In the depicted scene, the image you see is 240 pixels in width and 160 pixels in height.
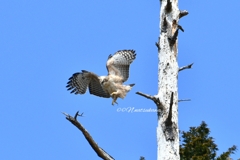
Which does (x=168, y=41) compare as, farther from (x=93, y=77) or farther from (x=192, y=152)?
(x=192, y=152)

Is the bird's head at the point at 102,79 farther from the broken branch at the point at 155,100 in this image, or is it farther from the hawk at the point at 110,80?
the broken branch at the point at 155,100

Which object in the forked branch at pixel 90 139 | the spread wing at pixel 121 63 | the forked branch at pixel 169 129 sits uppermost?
the spread wing at pixel 121 63

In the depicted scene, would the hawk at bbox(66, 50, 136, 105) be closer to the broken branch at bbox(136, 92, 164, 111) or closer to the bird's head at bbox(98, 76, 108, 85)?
the bird's head at bbox(98, 76, 108, 85)

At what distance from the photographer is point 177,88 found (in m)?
8.02

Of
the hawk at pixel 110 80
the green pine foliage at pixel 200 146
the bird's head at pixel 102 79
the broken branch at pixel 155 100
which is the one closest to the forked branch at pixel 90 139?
the broken branch at pixel 155 100

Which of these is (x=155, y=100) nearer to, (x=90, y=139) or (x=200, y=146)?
(x=90, y=139)

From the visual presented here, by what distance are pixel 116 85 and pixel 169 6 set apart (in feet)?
5.49

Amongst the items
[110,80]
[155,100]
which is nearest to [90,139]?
[155,100]

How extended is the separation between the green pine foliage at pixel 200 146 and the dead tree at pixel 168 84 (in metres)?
6.44

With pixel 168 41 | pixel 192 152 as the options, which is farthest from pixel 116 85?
pixel 192 152

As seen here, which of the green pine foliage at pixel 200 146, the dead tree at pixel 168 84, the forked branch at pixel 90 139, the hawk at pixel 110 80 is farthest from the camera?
the green pine foliage at pixel 200 146

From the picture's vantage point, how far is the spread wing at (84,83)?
9867 millimetres

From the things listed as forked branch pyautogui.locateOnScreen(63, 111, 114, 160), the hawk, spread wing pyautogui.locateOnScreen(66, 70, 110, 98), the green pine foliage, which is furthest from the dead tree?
the green pine foliage

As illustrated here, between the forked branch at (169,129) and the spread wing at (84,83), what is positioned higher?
the spread wing at (84,83)
